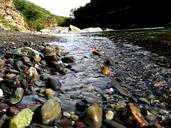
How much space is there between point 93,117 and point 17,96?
2214 millimetres

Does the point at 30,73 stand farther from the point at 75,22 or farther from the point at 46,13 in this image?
the point at 46,13

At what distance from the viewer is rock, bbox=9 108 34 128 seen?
18.9 feet

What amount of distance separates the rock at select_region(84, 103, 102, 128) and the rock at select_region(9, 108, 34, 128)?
48.7 inches

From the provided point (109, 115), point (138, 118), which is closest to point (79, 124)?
point (109, 115)

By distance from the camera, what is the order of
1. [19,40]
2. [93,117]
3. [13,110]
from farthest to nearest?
[19,40], [13,110], [93,117]

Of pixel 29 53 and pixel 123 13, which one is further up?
pixel 29 53

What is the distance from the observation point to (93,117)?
21.0 feet

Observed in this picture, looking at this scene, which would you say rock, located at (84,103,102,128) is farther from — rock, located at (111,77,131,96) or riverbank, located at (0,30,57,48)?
riverbank, located at (0,30,57,48)

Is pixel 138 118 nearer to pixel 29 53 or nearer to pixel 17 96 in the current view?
pixel 17 96

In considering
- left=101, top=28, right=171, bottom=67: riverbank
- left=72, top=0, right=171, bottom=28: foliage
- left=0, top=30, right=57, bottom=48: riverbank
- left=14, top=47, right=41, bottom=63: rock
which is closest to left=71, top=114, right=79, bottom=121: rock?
left=14, top=47, right=41, bottom=63: rock

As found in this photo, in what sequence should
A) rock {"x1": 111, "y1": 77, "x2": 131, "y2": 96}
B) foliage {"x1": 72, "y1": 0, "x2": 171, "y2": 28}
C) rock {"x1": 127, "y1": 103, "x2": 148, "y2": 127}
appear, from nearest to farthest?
rock {"x1": 127, "y1": 103, "x2": 148, "y2": 127}
rock {"x1": 111, "y1": 77, "x2": 131, "y2": 96}
foliage {"x1": 72, "y1": 0, "x2": 171, "y2": 28}

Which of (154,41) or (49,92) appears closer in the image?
(49,92)

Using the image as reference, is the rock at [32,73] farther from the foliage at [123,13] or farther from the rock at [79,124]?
the foliage at [123,13]

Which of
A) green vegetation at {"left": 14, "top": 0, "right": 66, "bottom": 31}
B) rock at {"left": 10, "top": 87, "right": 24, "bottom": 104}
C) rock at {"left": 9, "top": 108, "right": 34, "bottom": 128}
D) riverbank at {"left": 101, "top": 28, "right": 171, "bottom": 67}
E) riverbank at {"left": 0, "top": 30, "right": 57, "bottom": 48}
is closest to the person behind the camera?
rock at {"left": 9, "top": 108, "right": 34, "bottom": 128}
